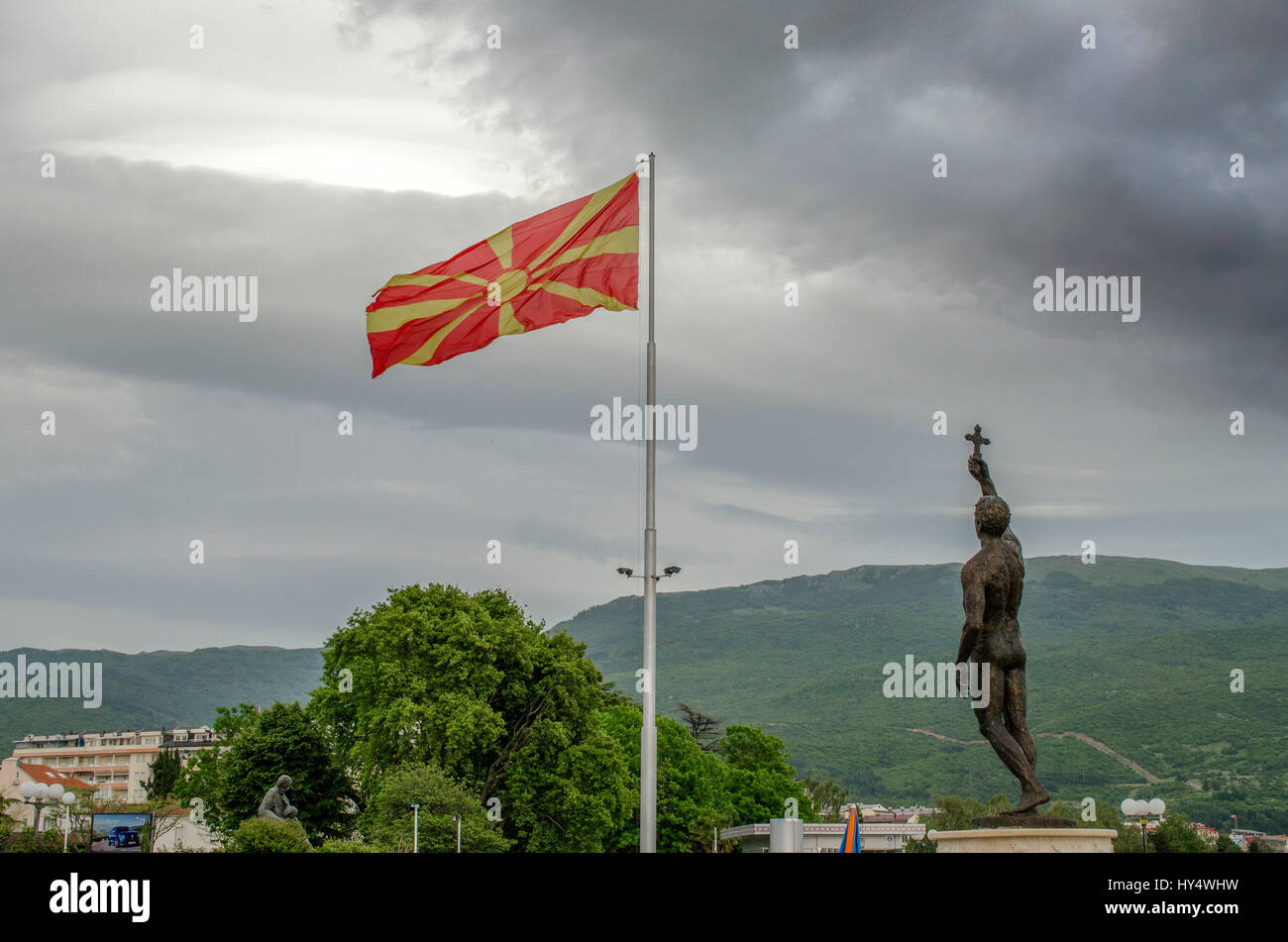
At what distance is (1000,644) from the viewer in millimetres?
16875

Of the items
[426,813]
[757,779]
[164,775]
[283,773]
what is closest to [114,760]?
[164,775]

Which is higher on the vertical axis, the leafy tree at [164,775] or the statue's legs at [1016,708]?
the statue's legs at [1016,708]

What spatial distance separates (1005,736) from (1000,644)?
1199mm

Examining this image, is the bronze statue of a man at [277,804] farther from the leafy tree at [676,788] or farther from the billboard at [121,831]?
the leafy tree at [676,788]

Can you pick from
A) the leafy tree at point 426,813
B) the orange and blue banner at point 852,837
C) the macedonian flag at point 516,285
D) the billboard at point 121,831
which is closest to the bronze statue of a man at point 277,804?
the leafy tree at point 426,813

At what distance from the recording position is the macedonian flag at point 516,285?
20.4 meters

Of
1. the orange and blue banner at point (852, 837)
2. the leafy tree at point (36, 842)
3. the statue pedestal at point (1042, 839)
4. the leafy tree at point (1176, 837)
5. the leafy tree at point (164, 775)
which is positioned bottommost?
the leafy tree at point (1176, 837)

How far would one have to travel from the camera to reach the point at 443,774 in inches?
1786

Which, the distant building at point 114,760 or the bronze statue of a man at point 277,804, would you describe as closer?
the bronze statue of a man at point 277,804

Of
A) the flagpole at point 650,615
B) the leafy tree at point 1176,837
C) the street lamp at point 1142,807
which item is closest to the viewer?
the flagpole at point 650,615

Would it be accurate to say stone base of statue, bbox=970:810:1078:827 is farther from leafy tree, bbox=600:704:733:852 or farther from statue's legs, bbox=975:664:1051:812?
leafy tree, bbox=600:704:733:852

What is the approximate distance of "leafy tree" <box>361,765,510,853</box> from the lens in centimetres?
4294

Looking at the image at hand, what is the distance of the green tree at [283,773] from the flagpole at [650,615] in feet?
109

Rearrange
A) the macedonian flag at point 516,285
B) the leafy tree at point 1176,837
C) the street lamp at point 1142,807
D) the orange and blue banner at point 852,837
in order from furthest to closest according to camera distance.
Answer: the leafy tree at point 1176,837
the street lamp at point 1142,807
the orange and blue banner at point 852,837
the macedonian flag at point 516,285
